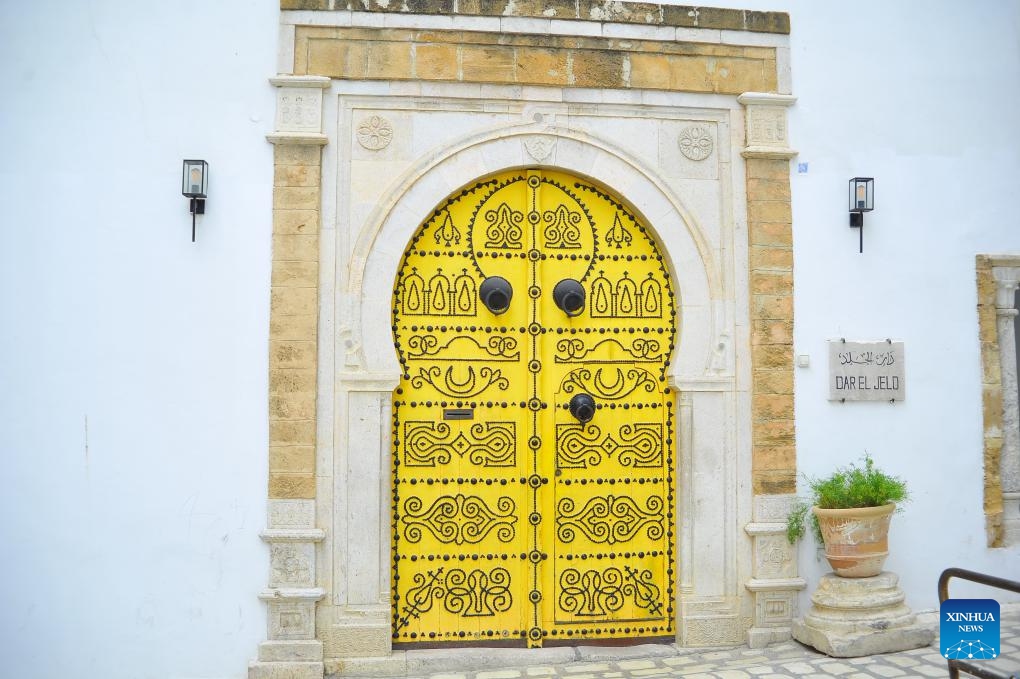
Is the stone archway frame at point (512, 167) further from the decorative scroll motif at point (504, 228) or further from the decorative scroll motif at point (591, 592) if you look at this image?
the decorative scroll motif at point (591, 592)

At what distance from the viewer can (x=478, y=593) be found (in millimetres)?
5090

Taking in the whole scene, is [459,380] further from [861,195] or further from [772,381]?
[861,195]

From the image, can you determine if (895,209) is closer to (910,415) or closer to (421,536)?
(910,415)

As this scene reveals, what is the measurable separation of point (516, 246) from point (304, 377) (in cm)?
155

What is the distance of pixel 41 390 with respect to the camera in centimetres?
482

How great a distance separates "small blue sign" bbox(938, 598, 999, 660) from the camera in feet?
10.2

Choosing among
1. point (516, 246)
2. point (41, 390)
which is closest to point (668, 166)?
point (516, 246)

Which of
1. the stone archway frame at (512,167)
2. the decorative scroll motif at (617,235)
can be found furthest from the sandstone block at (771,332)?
the decorative scroll motif at (617,235)

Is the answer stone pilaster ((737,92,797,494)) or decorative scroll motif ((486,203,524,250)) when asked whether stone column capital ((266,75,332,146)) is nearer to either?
decorative scroll motif ((486,203,524,250))

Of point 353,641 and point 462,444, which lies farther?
point 462,444

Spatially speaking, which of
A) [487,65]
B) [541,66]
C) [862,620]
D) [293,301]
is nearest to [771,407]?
[862,620]

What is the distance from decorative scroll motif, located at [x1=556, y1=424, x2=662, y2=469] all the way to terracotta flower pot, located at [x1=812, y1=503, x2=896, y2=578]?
3.51ft

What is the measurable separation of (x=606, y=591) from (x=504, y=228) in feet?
7.86

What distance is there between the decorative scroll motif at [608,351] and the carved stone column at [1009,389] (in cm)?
240
